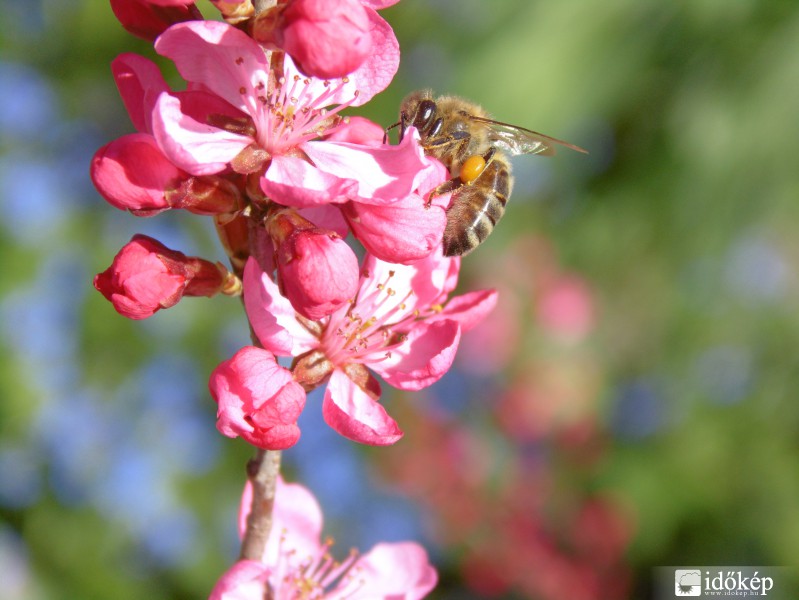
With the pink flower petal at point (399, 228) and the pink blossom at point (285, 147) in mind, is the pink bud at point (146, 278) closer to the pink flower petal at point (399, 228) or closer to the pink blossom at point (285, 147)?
the pink blossom at point (285, 147)

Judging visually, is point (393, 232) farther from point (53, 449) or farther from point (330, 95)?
point (53, 449)

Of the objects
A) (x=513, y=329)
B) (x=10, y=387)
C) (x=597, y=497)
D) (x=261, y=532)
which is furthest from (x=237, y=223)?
(x=513, y=329)

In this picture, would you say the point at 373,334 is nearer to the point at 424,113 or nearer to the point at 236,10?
the point at 424,113

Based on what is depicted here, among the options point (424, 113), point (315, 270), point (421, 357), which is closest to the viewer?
point (315, 270)

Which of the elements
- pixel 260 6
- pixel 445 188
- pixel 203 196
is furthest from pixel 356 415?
pixel 260 6

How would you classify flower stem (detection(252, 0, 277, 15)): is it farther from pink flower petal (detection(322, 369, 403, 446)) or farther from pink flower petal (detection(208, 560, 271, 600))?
pink flower petal (detection(208, 560, 271, 600))
